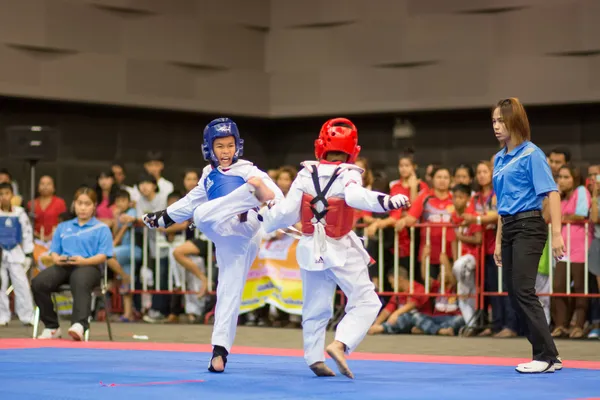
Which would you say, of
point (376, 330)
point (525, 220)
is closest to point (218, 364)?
point (525, 220)

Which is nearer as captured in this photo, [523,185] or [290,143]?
[523,185]

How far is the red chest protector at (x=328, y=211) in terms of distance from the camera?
19.8 ft

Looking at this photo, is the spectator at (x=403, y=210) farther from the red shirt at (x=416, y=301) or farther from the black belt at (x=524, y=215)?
the black belt at (x=524, y=215)

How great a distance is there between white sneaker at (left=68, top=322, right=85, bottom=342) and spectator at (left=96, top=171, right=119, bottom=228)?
3272 millimetres

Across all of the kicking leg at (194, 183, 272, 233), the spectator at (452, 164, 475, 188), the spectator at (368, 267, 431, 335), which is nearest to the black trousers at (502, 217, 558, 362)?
the kicking leg at (194, 183, 272, 233)

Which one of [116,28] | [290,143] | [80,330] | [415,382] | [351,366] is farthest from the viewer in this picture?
[290,143]

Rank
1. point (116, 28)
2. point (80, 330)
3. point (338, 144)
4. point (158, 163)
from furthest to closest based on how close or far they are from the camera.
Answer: point (116, 28) → point (158, 163) → point (80, 330) → point (338, 144)

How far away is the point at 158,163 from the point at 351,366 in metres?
7.04

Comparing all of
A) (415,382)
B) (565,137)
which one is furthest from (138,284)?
A: (415,382)

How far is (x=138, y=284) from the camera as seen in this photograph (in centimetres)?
1212

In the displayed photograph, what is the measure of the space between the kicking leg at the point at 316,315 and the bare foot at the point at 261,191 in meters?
0.49

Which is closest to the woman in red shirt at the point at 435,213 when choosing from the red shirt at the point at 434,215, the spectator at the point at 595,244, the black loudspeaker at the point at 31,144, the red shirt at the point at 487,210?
the red shirt at the point at 434,215

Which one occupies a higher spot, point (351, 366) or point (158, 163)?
point (158, 163)

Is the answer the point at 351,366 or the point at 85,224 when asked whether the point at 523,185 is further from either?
the point at 85,224
